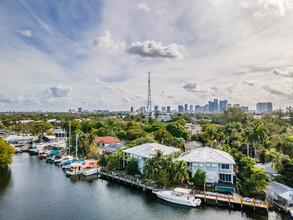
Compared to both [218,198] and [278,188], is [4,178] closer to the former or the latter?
[218,198]

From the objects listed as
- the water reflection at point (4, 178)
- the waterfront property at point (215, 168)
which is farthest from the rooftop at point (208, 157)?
the water reflection at point (4, 178)

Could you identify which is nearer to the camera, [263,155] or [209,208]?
[209,208]

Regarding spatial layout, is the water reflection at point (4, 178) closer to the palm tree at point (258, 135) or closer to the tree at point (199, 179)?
the tree at point (199, 179)

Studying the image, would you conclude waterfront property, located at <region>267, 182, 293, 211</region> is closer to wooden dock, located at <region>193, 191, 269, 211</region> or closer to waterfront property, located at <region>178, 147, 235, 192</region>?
wooden dock, located at <region>193, 191, 269, 211</region>

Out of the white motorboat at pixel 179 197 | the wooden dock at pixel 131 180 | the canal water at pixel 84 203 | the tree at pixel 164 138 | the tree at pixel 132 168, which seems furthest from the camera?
the tree at pixel 164 138

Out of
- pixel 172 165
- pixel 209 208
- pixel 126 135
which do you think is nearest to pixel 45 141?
pixel 126 135

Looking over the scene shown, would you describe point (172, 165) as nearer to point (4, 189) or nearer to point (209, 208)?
point (209, 208)
